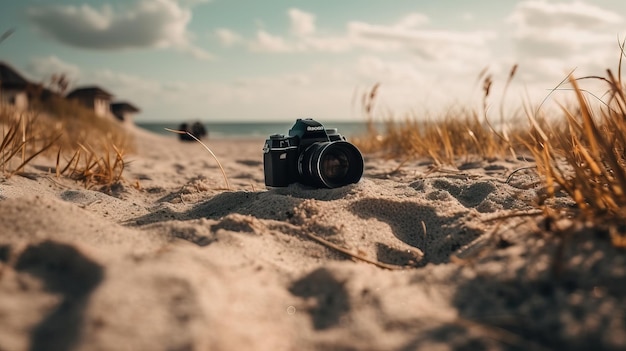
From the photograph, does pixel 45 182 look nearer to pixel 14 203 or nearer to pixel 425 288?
pixel 14 203

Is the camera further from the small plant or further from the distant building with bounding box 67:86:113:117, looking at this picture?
the distant building with bounding box 67:86:113:117

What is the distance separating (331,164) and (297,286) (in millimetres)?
1159

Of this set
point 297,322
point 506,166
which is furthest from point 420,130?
point 297,322

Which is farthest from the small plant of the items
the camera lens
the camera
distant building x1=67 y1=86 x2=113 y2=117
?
distant building x1=67 y1=86 x2=113 y2=117

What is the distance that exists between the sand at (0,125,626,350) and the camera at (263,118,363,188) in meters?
0.57

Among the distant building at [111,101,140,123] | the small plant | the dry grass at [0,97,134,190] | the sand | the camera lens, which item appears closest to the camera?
the sand

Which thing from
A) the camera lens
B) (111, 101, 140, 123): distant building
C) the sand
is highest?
(111, 101, 140, 123): distant building

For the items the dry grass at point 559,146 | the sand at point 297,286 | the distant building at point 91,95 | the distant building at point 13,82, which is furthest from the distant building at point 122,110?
the sand at point 297,286

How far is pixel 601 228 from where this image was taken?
114 cm

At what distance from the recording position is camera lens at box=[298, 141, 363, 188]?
7.28 feet

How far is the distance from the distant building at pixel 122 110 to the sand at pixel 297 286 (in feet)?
72.6

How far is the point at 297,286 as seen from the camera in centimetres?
120

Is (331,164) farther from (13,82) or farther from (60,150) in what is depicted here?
(13,82)

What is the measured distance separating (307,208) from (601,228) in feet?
3.36
